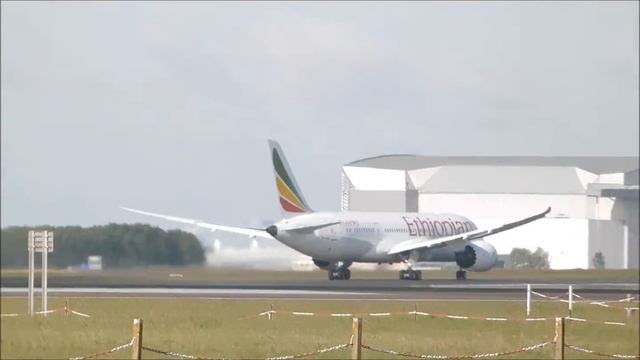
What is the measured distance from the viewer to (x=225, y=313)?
48.6 m

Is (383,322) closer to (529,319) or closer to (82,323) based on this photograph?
(529,319)

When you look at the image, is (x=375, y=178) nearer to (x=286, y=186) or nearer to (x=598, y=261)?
(x=598, y=261)

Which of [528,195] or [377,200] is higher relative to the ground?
[528,195]

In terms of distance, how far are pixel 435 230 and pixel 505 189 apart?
3660cm

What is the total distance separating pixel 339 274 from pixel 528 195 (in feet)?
150

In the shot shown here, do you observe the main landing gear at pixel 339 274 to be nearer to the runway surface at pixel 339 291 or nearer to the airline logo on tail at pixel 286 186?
the airline logo on tail at pixel 286 186

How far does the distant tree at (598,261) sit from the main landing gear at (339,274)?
37.0 m

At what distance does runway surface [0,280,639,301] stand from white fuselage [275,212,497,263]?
5477mm

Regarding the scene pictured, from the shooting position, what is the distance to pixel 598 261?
116500 millimetres

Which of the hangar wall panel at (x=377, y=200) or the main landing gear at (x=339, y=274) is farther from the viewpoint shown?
the hangar wall panel at (x=377, y=200)

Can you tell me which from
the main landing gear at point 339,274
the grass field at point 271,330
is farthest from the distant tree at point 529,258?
the grass field at point 271,330

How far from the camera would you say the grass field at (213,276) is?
63537 mm

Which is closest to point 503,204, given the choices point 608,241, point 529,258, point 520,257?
point 608,241

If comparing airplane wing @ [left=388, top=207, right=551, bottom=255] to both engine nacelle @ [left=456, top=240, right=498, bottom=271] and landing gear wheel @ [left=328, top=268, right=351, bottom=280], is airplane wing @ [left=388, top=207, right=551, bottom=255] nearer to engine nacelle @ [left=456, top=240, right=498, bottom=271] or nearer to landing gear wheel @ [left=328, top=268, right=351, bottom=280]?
engine nacelle @ [left=456, top=240, right=498, bottom=271]
